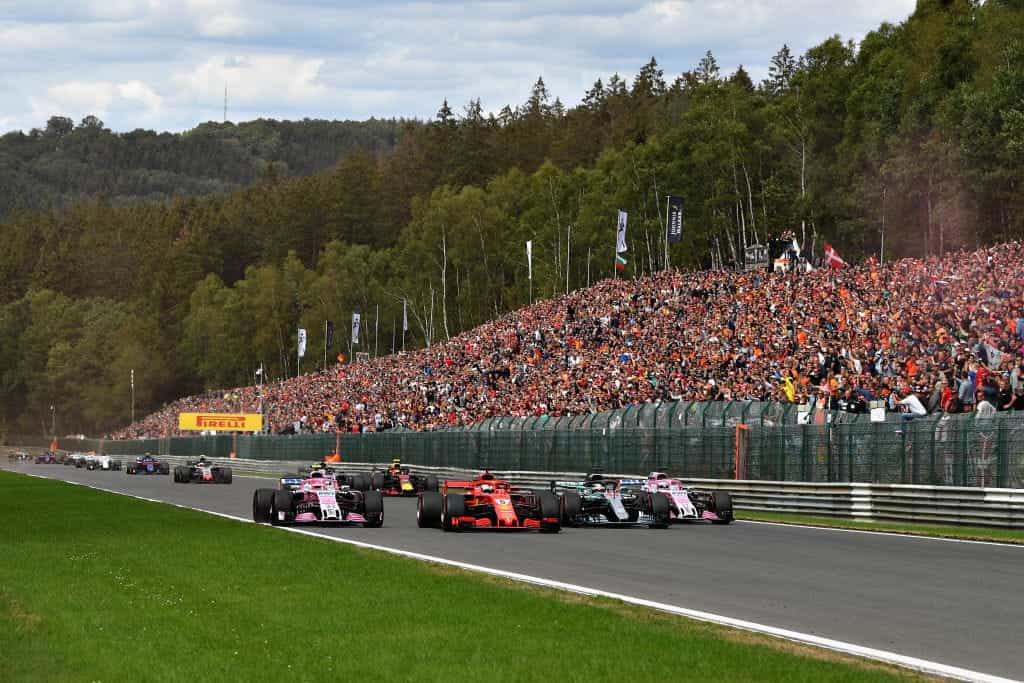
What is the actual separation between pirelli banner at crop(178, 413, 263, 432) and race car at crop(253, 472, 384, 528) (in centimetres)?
8573

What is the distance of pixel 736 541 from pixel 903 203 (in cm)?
4981

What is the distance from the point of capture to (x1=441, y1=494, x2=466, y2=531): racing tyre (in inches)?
1052

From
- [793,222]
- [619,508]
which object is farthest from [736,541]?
[793,222]

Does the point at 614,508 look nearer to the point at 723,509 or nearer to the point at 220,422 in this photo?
the point at 723,509

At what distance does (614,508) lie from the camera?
28562 mm

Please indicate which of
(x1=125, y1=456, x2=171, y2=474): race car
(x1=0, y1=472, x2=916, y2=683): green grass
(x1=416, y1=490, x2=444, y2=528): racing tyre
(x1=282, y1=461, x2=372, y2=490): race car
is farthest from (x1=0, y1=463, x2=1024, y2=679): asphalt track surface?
(x1=125, y1=456, x2=171, y2=474): race car

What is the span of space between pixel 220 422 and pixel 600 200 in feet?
126

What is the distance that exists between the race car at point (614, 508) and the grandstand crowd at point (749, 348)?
651cm

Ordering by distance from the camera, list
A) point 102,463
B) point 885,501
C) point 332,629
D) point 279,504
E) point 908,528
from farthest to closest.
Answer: point 102,463
point 885,501
point 279,504
point 908,528
point 332,629

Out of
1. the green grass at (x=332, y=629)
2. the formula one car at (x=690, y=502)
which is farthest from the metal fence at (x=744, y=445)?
the green grass at (x=332, y=629)

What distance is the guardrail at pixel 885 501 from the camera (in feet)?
85.8

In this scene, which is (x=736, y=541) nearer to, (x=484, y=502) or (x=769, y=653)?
(x=484, y=502)

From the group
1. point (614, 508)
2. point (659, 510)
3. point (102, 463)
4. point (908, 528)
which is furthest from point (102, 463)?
point (908, 528)

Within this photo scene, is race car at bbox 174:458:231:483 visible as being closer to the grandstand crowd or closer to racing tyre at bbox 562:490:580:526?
→ the grandstand crowd
